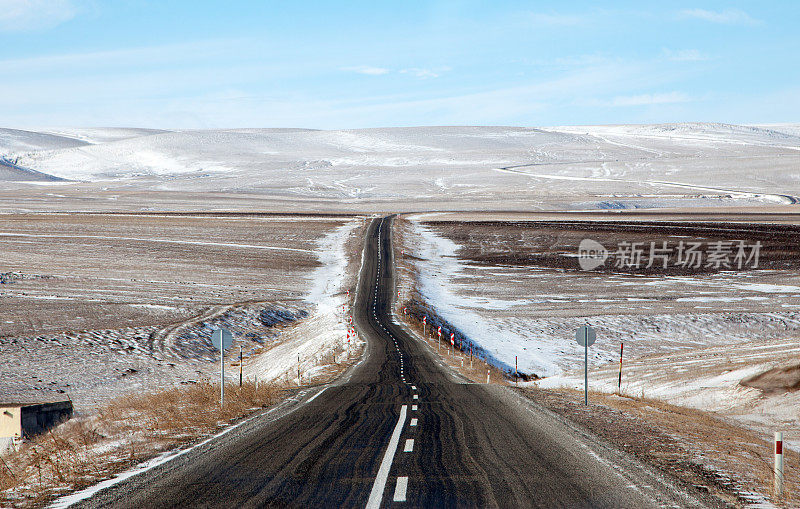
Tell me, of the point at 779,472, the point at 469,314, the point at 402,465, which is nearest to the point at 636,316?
the point at 469,314

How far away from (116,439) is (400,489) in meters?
7.00

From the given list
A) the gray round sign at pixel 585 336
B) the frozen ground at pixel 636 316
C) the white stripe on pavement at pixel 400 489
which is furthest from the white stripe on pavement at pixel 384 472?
the frozen ground at pixel 636 316

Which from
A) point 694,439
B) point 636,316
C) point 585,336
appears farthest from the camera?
point 636,316

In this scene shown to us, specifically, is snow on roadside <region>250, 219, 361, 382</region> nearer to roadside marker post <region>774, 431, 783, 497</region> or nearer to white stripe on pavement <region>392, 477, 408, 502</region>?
white stripe on pavement <region>392, 477, 408, 502</region>

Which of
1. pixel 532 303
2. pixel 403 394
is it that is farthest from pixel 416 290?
pixel 403 394

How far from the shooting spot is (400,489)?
9375 mm

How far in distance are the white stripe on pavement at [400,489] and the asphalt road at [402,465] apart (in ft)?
0.05

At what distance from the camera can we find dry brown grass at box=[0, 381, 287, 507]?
33.0 ft

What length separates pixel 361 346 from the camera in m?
36.4

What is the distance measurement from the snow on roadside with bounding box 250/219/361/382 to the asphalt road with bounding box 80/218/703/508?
544 inches

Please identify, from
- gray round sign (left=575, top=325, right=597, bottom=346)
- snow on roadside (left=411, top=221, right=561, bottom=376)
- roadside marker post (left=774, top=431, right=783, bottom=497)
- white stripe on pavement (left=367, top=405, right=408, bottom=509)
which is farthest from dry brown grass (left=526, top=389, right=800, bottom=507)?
snow on roadside (left=411, top=221, right=561, bottom=376)

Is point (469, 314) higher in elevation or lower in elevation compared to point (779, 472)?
lower

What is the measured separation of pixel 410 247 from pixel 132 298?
137 feet

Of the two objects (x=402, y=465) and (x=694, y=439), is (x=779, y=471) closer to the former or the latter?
(x=694, y=439)
